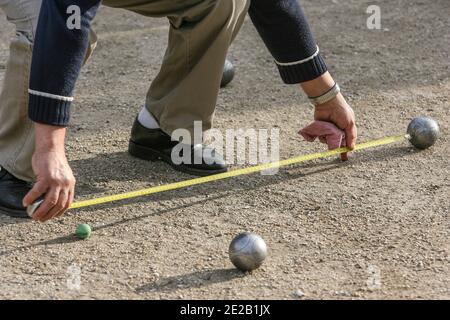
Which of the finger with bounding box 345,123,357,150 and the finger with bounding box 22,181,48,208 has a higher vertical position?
the finger with bounding box 22,181,48,208

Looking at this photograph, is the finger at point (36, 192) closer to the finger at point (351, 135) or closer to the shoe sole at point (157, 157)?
the shoe sole at point (157, 157)

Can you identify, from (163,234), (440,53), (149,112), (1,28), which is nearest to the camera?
(163,234)

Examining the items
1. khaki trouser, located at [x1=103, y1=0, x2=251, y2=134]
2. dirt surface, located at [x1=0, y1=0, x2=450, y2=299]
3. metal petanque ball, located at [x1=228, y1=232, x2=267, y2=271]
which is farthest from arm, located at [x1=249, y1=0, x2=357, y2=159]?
metal petanque ball, located at [x1=228, y1=232, x2=267, y2=271]

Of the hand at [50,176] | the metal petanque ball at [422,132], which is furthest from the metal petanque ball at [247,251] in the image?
the metal petanque ball at [422,132]

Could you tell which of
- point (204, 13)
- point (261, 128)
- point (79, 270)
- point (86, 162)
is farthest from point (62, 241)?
point (261, 128)

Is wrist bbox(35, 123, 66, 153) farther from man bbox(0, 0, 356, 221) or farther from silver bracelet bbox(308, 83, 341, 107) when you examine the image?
silver bracelet bbox(308, 83, 341, 107)

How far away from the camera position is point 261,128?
5.57 metres

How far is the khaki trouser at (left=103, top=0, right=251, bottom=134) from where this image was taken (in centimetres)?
462

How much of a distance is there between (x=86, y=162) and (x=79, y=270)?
118cm

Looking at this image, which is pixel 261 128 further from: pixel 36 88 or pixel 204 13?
pixel 36 88

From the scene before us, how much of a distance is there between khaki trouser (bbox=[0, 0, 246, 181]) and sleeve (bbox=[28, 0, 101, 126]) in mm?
722

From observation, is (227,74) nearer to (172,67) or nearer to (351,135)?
(172,67)

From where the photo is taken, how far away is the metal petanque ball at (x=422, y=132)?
204 inches

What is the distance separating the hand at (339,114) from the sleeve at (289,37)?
0.65 ft
